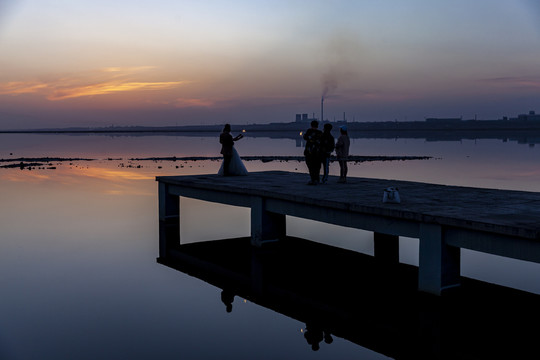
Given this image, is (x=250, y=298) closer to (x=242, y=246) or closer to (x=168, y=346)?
(x=168, y=346)

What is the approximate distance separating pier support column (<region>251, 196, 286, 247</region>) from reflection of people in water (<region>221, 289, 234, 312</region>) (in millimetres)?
3233

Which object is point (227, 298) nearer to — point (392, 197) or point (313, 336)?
point (313, 336)

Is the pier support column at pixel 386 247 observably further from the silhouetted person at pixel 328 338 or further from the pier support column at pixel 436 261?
the silhouetted person at pixel 328 338

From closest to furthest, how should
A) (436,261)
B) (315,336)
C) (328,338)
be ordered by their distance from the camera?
(328,338) → (315,336) → (436,261)

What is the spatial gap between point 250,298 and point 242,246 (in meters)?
5.21

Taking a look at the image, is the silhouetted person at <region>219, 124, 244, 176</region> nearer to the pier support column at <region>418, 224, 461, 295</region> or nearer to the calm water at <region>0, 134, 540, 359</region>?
the calm water at <region>0, 134, 540, 359</region>

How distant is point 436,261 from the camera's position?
1180 cm

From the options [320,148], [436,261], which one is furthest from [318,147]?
[436,261]

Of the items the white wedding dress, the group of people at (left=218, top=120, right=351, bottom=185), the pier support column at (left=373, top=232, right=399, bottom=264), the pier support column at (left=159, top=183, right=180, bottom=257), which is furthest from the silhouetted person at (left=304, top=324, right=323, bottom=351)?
the white wedding dress

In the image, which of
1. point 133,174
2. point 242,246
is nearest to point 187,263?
point 242,246

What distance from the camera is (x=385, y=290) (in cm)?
1364

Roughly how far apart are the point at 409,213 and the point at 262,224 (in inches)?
229

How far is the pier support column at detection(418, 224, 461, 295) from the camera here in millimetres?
11695

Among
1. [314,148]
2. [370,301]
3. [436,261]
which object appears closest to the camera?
[436,261]
